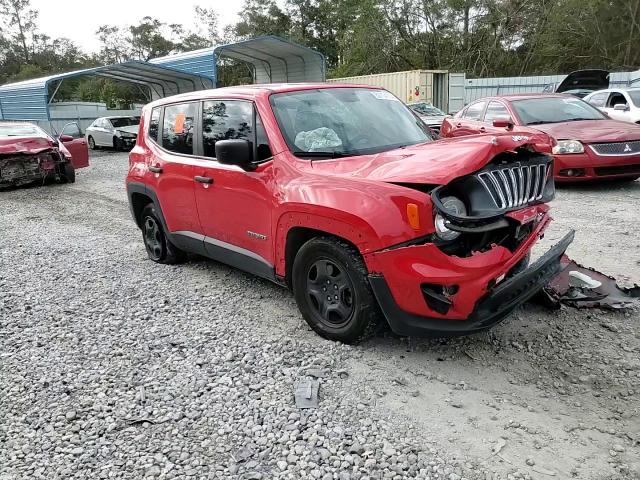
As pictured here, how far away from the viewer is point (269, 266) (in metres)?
3.99

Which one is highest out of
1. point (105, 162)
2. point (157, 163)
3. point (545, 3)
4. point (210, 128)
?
point (545, 3)

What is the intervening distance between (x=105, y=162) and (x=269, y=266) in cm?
1428

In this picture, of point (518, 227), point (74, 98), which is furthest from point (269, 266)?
point (74, 98)

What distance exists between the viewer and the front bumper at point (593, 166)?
782 centimetres

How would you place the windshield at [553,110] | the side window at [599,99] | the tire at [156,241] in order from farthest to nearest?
the side window at [599,99], the windshield at [553,110], the tire at [156,241]

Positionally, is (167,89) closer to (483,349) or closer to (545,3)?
(545,3)

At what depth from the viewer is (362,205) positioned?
311 cm

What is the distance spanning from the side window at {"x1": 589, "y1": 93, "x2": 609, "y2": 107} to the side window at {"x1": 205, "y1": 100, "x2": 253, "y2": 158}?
11.9m

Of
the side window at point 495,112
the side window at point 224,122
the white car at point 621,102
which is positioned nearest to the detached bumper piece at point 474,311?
the side window at point 224,122

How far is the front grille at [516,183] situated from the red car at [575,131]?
3749 mm

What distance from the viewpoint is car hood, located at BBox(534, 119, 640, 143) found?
787 cm

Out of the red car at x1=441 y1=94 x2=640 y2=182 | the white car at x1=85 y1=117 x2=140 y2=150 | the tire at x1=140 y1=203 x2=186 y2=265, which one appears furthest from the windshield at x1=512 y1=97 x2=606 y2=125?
the white car at x1=85 y1=117 x2=140 y2=150

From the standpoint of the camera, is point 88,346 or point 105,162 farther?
point 105,162

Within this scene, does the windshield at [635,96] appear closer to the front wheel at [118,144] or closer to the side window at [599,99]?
the side window at [599,99]
